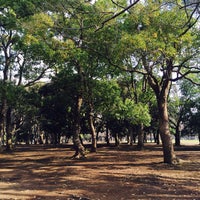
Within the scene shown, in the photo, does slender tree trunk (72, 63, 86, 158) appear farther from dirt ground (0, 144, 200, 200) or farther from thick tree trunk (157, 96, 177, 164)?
thick tree trunk (157, 96, 177, 164)

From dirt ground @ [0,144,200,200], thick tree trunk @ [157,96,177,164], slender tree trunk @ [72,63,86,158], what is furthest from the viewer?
slender tree trunk @ [72,63,86,158]

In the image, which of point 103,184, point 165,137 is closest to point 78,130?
point 165,137

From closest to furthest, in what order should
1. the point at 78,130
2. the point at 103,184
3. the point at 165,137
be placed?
the point at 103,184 < the point at 165,137 < the point at 78,130

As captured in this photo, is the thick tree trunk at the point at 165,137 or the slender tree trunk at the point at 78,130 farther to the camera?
the slender tree trunk at the point at 78,130

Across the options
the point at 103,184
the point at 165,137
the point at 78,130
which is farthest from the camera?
the point at 78,130

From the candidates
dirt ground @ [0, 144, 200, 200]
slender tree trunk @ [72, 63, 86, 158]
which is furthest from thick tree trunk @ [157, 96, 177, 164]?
slender tree trunk @ [72, 63, 86, 158]

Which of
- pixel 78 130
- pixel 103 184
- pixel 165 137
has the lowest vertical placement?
pixel 103 184

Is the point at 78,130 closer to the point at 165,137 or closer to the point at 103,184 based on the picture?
the point at 165,137

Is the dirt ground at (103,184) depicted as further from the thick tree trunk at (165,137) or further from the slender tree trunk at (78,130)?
the slender tree trunk at (78,130)

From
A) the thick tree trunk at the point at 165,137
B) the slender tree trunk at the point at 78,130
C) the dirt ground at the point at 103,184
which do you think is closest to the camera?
the dirt ground at the point at 103,184

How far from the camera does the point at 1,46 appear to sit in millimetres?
30000

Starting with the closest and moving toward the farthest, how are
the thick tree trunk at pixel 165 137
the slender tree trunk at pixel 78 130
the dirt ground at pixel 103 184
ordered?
1. the dirt ground at pixel 103 184
2. the thick tree trunk at pixel 165 137
3. the slender tree trunk at pixel 78 130

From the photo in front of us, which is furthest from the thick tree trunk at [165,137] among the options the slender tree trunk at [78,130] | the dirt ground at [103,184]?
the slender tree trunk at [78,130]

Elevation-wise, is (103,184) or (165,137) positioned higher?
(165,137)
